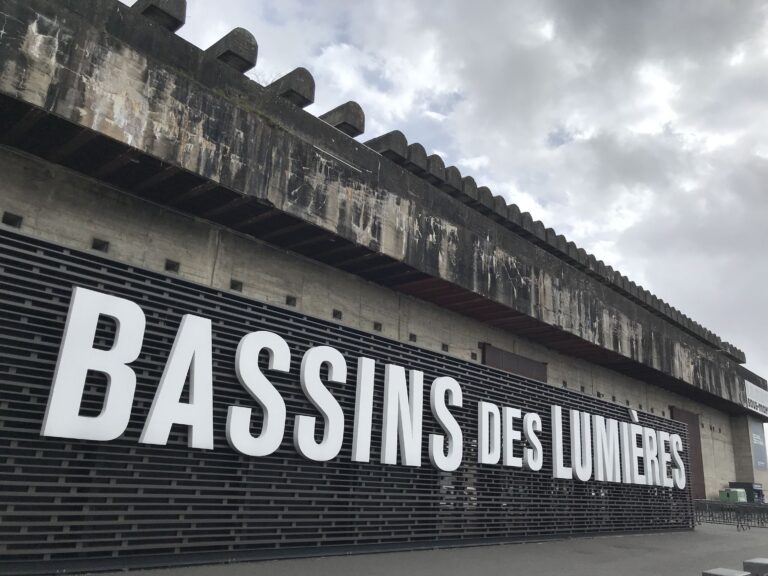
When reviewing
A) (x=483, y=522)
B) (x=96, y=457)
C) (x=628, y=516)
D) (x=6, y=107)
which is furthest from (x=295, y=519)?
(x=628, y=516)

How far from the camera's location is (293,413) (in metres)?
9.68

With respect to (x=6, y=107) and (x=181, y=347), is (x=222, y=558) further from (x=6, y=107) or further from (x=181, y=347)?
(x=6, y=107)

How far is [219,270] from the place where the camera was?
10.7 meters

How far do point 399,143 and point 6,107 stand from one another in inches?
293

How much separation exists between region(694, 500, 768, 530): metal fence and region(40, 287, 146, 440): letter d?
81.3 ft

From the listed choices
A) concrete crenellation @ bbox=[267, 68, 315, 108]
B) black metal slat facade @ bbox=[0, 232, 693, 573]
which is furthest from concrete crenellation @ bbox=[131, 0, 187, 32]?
black metal slat facade @ bbox=[0, 232, 693, 573]

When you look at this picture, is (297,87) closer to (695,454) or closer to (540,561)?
(540,561)

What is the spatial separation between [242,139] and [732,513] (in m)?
28.6

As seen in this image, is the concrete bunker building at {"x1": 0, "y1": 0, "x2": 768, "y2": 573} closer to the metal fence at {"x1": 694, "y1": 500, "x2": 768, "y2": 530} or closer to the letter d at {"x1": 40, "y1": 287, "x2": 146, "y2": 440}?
the letter d at {"x1": 40, "y1": 287, "x2": 146, "y2": 440}

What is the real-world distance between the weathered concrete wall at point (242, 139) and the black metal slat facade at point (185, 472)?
1.94 meters

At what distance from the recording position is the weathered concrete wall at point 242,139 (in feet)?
25.4

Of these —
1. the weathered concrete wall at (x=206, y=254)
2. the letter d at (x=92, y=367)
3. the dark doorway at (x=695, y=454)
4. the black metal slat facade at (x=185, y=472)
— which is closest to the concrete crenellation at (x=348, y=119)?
the weathered concrete wall at (x=206, y=254)

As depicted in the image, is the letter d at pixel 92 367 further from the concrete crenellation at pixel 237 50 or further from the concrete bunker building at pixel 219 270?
the concrete crenellation at pixel 237 50

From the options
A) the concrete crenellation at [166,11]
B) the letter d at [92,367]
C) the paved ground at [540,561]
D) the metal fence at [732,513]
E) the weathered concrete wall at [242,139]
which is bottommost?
the paved ground at [540,561]
